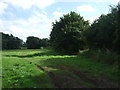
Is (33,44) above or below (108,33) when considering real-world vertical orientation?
above

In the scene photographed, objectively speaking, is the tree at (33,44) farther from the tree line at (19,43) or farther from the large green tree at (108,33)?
the large green tree at (108,33)

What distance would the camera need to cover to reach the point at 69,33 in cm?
5491

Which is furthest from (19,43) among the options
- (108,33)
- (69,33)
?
(108,33)

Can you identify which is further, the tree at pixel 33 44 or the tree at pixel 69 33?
the tree at pixel 33 44

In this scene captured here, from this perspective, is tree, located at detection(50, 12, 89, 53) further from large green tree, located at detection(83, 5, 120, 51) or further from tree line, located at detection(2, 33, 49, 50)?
tree line, located at detection(2, 33, 49, 50)

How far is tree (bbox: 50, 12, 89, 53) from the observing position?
176ft

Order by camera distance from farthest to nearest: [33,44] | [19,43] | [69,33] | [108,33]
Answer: [19,43], [33,44], [69,33], [108,33]

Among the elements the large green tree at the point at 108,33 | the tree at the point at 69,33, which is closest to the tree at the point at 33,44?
the tree at the point at 69,33

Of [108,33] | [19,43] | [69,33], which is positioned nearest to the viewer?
[108,33]

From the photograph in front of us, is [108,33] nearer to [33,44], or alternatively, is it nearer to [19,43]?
[33,44]

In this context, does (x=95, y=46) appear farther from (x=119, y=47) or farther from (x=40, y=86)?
(x=40, y=86)

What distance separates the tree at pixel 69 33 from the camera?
2109 inches

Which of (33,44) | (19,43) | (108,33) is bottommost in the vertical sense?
(108,33)

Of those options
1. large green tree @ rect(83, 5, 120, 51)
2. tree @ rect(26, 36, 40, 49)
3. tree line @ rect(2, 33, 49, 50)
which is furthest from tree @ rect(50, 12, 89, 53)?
tree @ rect(26, 36, 40, 49)
